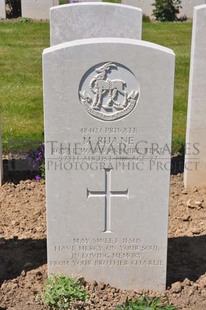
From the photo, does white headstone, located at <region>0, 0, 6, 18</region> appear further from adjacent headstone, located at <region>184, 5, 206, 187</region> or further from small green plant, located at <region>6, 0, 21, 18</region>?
adjacent headstone, located at <region>184, 5, 206, 187</region>

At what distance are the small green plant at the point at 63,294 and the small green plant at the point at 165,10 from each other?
13747 millimetres

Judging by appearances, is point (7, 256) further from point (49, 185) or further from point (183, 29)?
point (183, 29)

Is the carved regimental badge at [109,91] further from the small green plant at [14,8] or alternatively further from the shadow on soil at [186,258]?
the small green plant at [14,8]

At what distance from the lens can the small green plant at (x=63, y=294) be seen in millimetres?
4508

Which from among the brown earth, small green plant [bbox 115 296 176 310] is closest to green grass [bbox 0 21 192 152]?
the brown earth

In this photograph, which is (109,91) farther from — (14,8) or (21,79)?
(14,8)

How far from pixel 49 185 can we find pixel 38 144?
10.0 feet

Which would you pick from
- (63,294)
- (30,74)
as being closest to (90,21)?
(63,294)

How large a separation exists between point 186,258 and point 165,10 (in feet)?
42.9

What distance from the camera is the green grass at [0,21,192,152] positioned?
831cm

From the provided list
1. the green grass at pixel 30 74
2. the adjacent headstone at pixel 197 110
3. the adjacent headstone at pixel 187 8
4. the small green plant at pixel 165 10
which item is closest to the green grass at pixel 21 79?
the green grass at pixel 30 74

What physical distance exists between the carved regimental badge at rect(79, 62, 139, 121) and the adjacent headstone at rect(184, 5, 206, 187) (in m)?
2.15

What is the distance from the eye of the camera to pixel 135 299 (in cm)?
468

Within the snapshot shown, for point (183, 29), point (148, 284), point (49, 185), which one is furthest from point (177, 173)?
point (183, 29)
